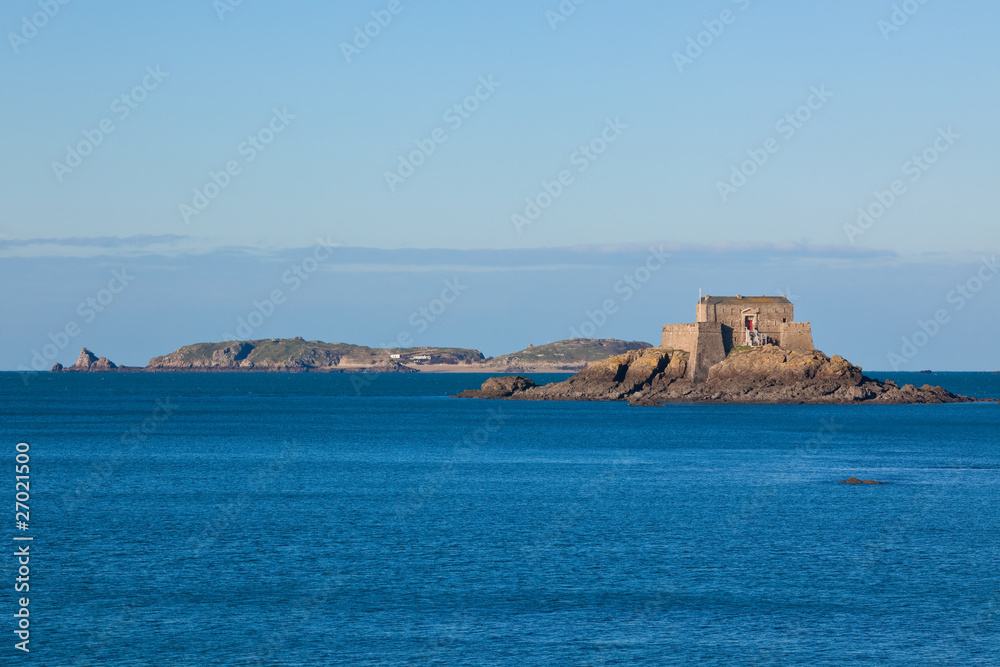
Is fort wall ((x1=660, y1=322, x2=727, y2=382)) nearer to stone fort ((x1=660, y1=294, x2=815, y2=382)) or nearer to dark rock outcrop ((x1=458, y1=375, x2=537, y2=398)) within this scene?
stone fort ((x1=660, y1=294, x2=815, y2=382))

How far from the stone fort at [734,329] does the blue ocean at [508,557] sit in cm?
5595

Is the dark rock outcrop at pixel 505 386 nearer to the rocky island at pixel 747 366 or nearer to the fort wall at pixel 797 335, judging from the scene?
the rocky island at pixel 747 366

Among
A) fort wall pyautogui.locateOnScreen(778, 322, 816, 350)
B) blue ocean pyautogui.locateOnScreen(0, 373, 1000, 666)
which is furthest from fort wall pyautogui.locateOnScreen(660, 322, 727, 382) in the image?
blue ocean pyautogui.locateOnScreen(0, 373, 1000, 666)

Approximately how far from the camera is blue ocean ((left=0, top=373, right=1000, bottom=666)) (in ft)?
80.8

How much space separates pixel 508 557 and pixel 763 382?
97.3 meters

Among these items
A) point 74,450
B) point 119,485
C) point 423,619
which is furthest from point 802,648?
point 74,450

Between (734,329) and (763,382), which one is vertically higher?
(734,329)

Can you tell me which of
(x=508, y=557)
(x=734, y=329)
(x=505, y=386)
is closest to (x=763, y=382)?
(x=734, y=329)

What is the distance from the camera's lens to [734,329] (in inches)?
5148

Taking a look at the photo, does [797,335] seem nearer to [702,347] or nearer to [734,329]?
[734,329]

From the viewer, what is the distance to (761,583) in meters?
30.4

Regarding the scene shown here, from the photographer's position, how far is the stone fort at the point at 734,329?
12912cm

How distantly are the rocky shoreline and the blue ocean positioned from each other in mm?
51749

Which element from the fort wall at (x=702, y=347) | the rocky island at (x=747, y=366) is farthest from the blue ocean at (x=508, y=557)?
the fort wall at (x=702, y=347)
